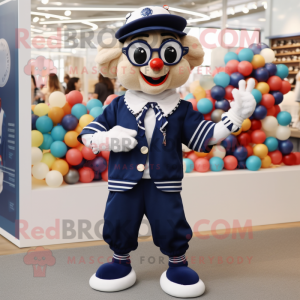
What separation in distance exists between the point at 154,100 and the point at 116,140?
316mm

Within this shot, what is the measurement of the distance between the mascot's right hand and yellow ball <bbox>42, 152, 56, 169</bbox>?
982mm

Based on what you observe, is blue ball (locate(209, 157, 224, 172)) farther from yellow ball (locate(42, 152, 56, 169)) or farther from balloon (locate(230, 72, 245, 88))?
yellow ball (locate(42, 152, 56, 169))

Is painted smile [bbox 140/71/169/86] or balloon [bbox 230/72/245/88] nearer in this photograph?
painted smile [bbox 140/71/169/86]

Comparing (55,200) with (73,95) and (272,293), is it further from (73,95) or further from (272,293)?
(272,293)

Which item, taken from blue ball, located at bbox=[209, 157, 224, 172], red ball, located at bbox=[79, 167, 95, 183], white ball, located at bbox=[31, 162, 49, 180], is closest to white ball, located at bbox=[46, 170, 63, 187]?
white ball, located at bbox=[31, 162, 49, 180]

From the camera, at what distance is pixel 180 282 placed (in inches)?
81.8

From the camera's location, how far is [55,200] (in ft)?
9.27

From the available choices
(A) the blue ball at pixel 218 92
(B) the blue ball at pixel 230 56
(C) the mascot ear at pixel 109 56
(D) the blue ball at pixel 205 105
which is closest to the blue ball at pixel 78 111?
(C) the mascot ear at pixel 109 56

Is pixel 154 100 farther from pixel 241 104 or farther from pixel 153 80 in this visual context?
pixel 241 104

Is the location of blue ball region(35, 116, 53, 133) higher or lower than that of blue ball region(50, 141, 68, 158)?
higher

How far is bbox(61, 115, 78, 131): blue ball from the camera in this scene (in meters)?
2.90

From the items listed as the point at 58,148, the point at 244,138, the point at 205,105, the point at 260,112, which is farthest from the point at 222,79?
the point at 58,148

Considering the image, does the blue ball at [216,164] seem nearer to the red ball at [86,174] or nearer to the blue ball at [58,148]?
the red ball at [86,174]

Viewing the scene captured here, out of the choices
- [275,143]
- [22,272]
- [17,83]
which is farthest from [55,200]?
[275,143]
